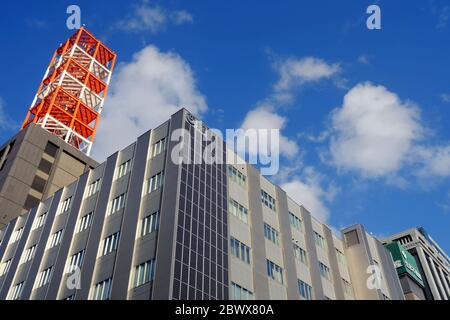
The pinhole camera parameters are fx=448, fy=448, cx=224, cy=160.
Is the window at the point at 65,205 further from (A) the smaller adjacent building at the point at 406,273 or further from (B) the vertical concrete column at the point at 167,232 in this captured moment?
(A) the smaller adjacent building at the point at 406,273

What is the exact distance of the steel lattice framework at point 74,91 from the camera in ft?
261

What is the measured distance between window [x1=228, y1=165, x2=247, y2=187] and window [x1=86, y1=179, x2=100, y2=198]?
13.7 meters

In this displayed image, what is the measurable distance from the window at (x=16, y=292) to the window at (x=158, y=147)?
18.7 metres

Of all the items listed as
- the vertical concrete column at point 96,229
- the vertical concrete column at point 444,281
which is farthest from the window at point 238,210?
the vertical concrete column at point 444,281

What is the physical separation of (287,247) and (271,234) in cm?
251

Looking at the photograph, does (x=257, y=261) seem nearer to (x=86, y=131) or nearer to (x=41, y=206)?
(x=41, y=206)

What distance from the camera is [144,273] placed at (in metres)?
33.2

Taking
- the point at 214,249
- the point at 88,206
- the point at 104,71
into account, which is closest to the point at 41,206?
the point at 88,206

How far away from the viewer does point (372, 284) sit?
180ft

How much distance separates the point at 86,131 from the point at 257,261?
172 ft

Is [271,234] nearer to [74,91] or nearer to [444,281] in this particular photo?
[74,91]

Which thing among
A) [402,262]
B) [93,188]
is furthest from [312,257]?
[93,188]

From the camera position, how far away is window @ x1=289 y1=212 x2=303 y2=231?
52062 mm

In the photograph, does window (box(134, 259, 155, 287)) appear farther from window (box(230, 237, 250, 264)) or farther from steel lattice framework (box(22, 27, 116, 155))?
steel lattice framework (box(22, 27, 116, 155))
